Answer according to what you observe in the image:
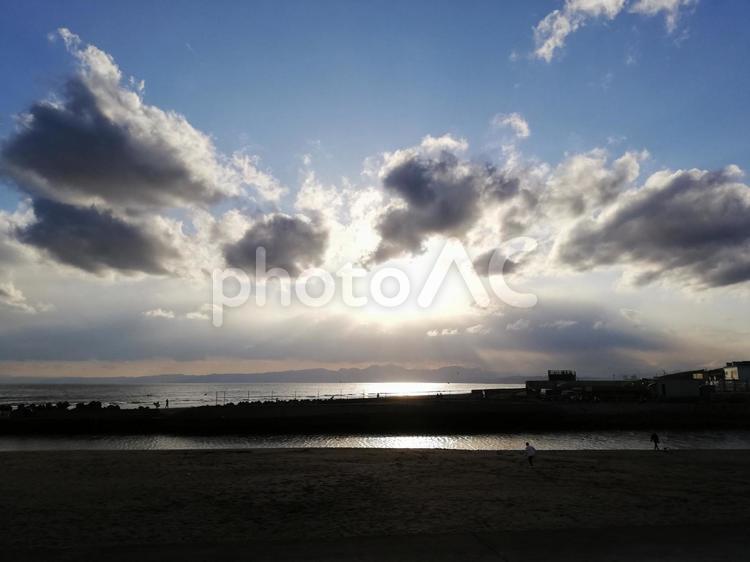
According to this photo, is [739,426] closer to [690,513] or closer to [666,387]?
[666,387]

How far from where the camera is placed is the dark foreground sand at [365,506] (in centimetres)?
1028

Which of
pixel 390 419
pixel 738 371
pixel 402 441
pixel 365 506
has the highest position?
pixel 738 371

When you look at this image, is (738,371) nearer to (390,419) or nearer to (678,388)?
(678,388)

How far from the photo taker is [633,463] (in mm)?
23641

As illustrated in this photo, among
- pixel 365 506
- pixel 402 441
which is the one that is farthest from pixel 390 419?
pixel 365 506

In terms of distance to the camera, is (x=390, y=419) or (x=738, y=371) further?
(x=738, y=371)

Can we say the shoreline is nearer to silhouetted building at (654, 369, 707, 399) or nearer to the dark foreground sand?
silhouetted building at (654, 369, 707, 399)

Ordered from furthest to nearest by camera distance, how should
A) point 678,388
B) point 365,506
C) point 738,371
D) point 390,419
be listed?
point 738,371 < point 678,388 < point 390,419 < point 365,506

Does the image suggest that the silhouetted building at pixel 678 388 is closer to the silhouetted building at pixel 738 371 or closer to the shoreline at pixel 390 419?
the shoreline at pixel 390 419

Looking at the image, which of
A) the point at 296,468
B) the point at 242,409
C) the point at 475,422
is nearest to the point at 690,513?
the point at 296,468

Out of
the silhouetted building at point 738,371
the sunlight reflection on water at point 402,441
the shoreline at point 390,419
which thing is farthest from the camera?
the silhouetted building at point 738,371

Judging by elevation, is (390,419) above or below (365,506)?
below

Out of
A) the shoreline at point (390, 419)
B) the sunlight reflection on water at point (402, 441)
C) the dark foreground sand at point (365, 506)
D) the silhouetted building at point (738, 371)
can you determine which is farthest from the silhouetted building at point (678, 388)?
the dark foreground sand at point (365, 506)

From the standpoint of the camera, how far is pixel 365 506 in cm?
1505
